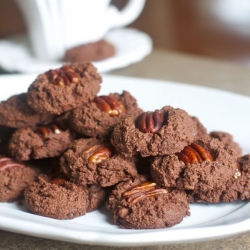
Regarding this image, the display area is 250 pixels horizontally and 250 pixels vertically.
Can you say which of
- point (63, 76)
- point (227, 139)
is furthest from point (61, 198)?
point (227, 139)

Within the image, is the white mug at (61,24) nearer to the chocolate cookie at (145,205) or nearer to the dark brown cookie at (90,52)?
the dark brown cookie at (90,52)

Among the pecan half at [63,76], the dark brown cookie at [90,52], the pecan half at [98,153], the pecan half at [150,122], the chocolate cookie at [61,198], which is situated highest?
the pecan half at [63,76]

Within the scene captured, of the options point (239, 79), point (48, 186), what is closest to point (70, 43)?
point (239, 79)

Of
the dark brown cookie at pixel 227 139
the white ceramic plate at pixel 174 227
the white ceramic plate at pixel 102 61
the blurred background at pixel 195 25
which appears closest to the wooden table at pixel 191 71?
the white ceramic plate at pixel 102 61

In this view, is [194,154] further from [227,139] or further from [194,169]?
[227,139]

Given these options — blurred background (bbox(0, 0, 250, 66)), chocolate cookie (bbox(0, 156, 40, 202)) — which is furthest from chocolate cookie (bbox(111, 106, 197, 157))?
blurred background (bbox(0, 0, 250, 66))

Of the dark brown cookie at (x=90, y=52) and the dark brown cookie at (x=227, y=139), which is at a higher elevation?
the dark brown cookie at (x=90, y=52)

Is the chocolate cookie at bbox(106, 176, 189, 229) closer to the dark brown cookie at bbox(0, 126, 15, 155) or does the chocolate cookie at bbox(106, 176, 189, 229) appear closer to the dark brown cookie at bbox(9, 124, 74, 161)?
the dark brown cookie at bbox(9, 124, 74, 161)

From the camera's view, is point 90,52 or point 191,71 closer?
point 90,52
